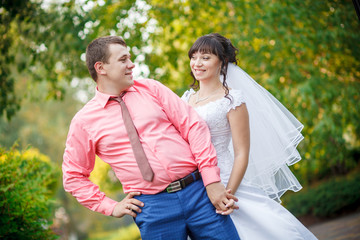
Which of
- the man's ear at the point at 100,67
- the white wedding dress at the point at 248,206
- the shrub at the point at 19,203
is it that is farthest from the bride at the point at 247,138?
the shrub at the point at 19,203

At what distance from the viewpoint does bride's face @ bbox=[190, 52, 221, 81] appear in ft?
8.95

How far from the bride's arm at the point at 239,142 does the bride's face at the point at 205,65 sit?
413 millimetres

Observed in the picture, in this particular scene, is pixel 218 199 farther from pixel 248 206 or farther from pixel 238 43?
pixel 238 43

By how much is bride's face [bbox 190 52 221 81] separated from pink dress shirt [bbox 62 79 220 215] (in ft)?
1.75

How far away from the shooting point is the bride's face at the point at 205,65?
8.95 feet

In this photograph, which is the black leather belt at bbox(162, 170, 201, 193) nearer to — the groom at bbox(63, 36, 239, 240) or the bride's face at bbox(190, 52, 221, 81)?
the groom at bbox(63, 36, 239, 240)

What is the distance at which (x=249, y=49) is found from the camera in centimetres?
604

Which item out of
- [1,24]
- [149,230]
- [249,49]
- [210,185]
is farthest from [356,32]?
[1,24]

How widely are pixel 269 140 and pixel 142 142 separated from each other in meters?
1.19

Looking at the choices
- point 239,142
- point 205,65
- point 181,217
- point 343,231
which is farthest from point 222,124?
point 343,231

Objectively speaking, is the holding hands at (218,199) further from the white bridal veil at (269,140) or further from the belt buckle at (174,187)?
the white bridal veil at (269,140)

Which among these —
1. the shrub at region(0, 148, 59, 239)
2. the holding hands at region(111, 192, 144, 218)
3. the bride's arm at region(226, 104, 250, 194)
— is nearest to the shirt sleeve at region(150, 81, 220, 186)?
the bride's arm at region(226, 104, 250, 194)

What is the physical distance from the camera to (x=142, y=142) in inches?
84.7

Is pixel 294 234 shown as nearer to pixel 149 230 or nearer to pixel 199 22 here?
pixel 149 230
